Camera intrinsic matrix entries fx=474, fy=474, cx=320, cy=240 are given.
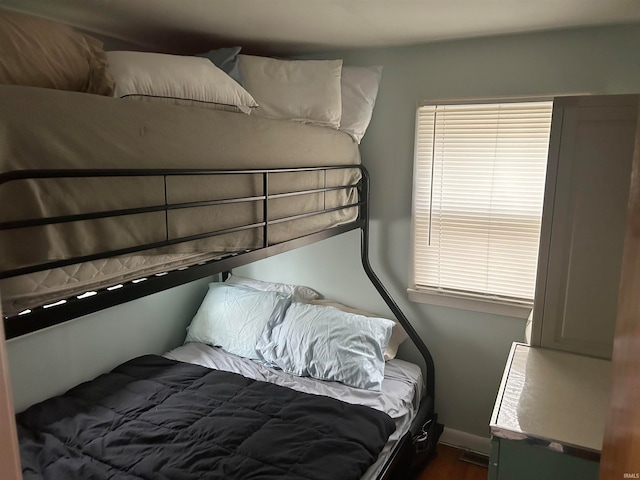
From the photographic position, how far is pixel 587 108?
165 cm

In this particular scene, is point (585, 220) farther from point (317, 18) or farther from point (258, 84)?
point (258, 84)

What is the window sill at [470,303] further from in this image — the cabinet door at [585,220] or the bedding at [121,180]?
the bedding at [121,180]

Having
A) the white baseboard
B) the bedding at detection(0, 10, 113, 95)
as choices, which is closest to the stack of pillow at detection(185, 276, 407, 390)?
the white baseboard

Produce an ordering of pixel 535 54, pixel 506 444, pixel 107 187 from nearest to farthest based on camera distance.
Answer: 1. pixel 107 187
2. pixel 506 444
3. pixel 535 54

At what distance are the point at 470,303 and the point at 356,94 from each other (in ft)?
4.23

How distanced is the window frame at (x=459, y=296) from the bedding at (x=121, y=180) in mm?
941

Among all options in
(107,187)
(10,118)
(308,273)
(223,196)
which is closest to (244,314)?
(308,273)

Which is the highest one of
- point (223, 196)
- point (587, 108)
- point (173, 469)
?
point (587, 108)

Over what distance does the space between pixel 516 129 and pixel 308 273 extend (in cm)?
147

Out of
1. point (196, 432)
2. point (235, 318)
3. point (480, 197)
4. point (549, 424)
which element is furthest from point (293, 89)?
point (549, 424)

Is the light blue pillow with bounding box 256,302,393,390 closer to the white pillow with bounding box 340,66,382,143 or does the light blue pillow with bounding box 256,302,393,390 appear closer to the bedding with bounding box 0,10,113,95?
the white pillow with bounding box 340,66,382,143

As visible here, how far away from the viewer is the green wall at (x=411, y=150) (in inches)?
87.0

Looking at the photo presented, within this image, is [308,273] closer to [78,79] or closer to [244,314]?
[244,314]

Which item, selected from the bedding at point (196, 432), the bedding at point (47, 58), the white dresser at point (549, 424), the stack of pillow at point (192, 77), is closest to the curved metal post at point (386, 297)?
the stack of pillow at point (192, 77)
